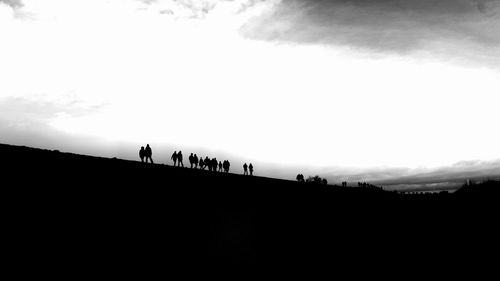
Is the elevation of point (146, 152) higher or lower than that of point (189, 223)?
higher

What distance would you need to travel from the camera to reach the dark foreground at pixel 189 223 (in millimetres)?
11117

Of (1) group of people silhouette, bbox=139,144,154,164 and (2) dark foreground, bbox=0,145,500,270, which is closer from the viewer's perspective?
(2) dark foreground, bbox=0,145,500,270

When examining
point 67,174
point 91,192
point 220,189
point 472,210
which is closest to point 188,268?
point 91,192

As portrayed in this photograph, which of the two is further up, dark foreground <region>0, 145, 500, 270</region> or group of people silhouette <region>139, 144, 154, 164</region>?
group of people silhouette <region>139, 144, 154, 164</region>

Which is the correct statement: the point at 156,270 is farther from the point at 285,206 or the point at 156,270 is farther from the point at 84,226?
the point at 285,206

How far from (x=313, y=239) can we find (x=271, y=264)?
3.96m

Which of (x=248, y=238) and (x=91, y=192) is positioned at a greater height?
(x=91, y=192)

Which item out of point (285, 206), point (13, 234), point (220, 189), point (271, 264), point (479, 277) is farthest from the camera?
point (285, 206)

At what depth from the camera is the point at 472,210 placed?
64.2 ft

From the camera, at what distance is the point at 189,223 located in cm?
1492

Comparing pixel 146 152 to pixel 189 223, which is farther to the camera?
pixel 146 152

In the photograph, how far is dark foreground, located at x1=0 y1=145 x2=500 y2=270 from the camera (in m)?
11.1

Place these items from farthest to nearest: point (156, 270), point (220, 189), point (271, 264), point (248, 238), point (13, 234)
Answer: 1. point (220, 189)
2. point (248, 238)
3. point (271, 264)
4. point (156, 270)
5. point (13, 234)

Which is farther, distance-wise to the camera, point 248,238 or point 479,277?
point 248,238
